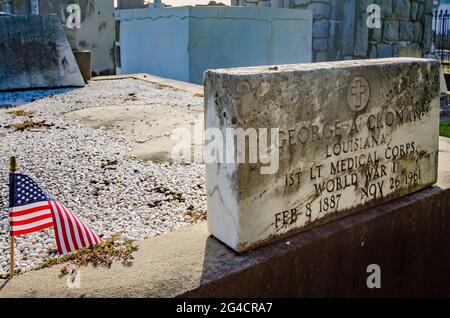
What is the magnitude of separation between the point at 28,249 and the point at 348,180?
1630 mm

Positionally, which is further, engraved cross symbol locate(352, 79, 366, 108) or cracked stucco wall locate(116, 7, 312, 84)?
cracked stucco wall locate(116, 7, 312, 84)

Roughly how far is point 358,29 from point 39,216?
10.7 meters

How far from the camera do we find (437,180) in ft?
10.4

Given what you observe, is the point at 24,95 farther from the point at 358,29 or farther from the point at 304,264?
the point at 358,29

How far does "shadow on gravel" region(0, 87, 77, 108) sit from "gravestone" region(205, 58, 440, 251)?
5.04 metres

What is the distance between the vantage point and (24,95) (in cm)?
729

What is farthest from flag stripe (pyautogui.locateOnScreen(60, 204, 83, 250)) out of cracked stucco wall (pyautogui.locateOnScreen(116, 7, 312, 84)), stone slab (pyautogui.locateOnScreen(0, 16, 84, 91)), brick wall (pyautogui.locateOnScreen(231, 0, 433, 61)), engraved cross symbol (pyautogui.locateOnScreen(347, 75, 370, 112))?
brick wall (pyautogui.locateOnScreen(231, 0, 433, 61))

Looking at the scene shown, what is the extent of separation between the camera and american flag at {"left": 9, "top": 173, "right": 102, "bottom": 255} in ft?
6.54

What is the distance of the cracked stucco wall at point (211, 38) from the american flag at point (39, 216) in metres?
7.44

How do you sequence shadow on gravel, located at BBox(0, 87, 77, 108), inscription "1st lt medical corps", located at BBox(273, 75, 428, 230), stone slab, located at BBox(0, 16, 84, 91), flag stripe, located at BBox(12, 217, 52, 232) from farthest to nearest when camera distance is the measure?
1. stone slab, located at BBox(0, 16, 84, 91)
2. shadow on gravel, located at BBox(0, 87, 77, 108)
3. inscription "1st lt medical corps", located at BBox(273, 75, 428, 230)
4. flag stripe, located at BBox(12, 217, 52, 232)

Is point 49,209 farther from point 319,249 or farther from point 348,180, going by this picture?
point 348,180

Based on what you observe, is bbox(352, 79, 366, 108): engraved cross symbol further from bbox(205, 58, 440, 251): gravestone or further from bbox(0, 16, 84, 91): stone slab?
bbox(0, 16, 84, 91): stone slab
